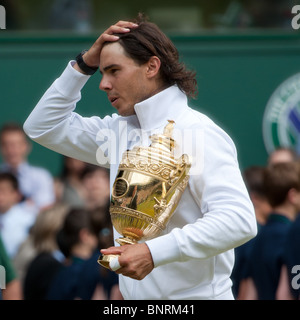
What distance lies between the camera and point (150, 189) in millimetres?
3127

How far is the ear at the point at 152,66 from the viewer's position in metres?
3.32

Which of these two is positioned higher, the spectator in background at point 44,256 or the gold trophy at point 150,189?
the spectator in background at point 44,256

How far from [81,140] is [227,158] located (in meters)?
0.75

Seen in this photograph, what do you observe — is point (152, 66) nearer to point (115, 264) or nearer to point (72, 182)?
point (115, 264)

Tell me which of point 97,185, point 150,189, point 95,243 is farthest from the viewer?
point 97,185

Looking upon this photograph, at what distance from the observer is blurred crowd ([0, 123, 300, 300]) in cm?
514

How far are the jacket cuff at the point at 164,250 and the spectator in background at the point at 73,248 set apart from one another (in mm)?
2527

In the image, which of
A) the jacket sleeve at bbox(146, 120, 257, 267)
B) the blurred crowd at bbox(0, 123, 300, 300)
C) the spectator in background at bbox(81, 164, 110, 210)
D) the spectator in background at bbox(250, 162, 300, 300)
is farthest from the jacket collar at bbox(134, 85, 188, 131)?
→ the spectator in background at bbox(81, 164, 110, 210)

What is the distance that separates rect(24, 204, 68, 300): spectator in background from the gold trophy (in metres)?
2.83

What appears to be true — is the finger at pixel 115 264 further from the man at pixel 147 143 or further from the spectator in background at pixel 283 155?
the spectator in background at pixel 283 155

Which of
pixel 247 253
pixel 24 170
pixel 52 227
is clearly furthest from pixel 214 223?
pixel 24 170

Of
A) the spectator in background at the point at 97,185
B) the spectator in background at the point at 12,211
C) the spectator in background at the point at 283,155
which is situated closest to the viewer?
the spectator in background at the point at 97,185

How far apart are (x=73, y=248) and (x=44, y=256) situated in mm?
369

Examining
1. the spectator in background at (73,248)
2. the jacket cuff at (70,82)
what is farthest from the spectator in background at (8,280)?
the spectator in background at (73,248)
